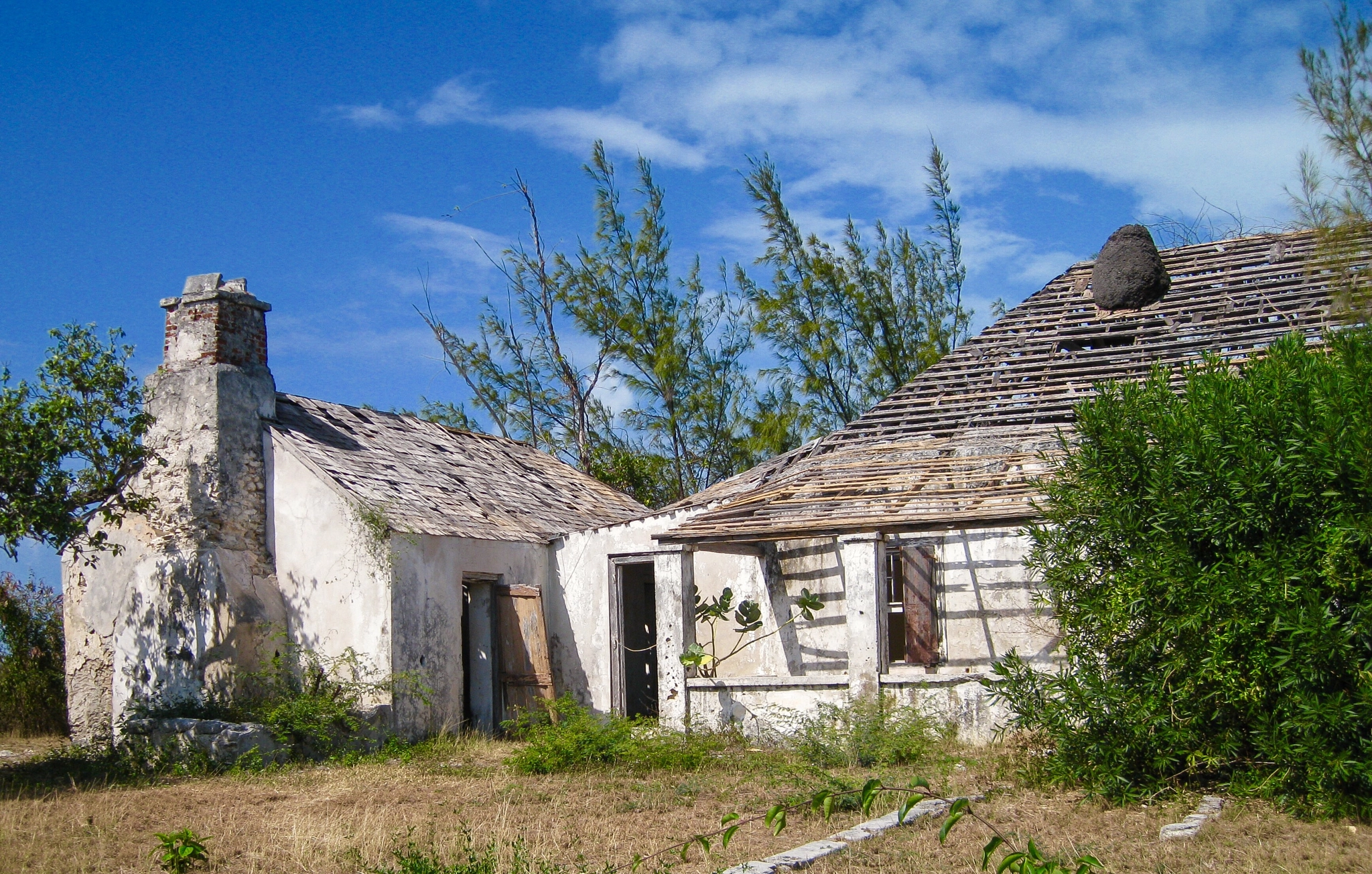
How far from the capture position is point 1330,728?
25.6 feet

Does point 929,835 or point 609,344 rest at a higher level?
point 609,344

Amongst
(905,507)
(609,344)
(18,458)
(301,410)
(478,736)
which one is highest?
(609,344)

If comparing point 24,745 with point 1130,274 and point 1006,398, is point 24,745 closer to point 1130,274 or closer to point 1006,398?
point 1006,398

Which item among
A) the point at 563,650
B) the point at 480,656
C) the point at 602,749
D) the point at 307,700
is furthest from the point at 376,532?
the point at 602,749

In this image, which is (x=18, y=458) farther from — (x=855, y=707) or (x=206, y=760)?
(x=855, y=707)

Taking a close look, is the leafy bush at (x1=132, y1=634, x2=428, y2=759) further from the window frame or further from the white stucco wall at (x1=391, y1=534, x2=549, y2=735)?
the window frame

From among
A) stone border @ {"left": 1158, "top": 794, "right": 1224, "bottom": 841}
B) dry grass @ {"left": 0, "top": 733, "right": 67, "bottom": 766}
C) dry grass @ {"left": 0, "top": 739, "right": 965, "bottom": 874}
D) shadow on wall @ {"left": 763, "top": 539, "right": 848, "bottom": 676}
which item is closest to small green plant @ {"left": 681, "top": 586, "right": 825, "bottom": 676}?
shadow on wall @ {"left": 763, "top": 539, "right": 848, "bottom": 676}

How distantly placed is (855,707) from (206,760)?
6.75 metres

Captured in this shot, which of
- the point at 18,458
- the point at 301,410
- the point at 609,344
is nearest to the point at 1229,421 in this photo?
the point at 18,458

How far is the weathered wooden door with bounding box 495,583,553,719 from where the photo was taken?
15.9m

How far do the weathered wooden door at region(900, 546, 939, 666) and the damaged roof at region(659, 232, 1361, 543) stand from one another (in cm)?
94

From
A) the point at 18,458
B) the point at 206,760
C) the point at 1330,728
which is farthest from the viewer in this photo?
the point at 206,760

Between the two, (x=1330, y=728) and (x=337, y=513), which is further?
(x=337, y=513)

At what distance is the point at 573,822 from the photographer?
9.05m
